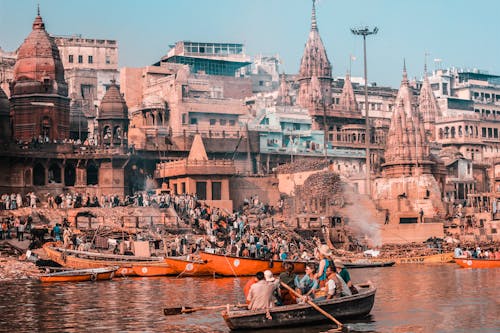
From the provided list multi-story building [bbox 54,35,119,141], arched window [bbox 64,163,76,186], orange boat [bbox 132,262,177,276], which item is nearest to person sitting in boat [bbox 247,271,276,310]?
orange boat [bbox 132,262,177,276]

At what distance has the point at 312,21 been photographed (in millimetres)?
101750

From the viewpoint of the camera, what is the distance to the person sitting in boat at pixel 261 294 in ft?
77.1

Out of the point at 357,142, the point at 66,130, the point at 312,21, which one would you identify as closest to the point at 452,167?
the point at 357,142

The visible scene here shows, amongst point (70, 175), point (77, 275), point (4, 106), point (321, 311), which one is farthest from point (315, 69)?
point (321, 311)

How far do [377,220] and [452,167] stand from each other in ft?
78.5

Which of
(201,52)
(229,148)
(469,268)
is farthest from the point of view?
(201,52)

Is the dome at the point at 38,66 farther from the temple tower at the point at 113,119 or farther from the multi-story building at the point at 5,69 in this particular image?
the multi-story building at the point at 5,69

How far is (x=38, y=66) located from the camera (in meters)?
64.6

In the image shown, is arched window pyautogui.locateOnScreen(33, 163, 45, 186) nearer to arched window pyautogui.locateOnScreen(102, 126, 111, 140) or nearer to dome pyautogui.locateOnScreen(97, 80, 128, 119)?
arched window pyautogui.locateOnScreen(102, 126, 111, 140)

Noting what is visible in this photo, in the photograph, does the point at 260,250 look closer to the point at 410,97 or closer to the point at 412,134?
the point at 412,134

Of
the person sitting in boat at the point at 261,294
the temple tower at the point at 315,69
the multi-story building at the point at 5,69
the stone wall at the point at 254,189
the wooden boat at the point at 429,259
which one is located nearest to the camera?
the person sitting in boat at the point at 261,294

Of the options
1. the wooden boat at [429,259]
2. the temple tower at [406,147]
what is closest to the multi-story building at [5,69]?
the temple tower at [406,147]

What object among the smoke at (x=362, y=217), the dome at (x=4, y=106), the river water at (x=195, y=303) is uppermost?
the dome at (x=4, y=106)

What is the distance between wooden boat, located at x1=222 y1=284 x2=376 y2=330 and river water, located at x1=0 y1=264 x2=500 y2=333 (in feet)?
0.81
